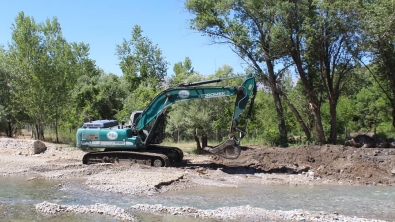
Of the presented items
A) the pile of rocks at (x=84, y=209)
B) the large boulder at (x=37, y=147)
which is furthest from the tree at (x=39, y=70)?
the pile of rocks at (x=84, y=209)

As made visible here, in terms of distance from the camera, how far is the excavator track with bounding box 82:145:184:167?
53.0ft

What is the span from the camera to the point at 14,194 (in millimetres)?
11578

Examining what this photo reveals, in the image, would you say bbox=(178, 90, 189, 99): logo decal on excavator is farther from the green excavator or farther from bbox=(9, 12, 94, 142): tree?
bbox=(9, 12, 94, 142): tree

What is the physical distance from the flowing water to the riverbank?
0.48 metres

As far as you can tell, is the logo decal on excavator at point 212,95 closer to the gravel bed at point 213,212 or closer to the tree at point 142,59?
the gravel bed at point 213,212

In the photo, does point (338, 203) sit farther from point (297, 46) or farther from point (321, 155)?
point (297, 46)

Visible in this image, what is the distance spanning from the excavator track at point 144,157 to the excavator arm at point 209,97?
593 mm

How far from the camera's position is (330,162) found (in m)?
16.3

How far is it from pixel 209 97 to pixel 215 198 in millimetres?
5226

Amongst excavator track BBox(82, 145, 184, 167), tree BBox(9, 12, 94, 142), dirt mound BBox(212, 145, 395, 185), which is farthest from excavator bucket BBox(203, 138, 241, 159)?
tree BBox(9, 12, 94, 142)

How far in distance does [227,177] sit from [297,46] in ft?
32.7

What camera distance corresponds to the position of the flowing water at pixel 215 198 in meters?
9.50

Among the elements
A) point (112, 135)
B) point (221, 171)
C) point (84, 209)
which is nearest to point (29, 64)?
point (112, 135)

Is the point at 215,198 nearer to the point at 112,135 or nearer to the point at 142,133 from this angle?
the point at 142,133
